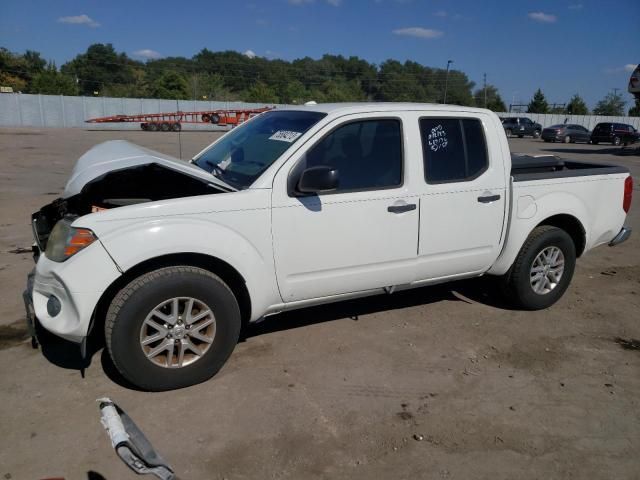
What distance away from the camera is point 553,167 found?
5.46 m

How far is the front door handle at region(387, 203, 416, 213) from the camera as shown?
12.9 ft

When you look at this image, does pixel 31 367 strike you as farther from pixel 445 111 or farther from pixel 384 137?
pixel 445 111

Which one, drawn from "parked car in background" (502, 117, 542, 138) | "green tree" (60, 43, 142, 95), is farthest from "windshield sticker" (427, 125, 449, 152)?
"green tree" (60, 43, 142, 95)

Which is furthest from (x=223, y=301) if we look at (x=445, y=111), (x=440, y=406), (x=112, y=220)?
Result: (x=445, y=111)

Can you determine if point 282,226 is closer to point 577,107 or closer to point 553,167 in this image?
point 553,167

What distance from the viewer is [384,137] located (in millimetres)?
4031

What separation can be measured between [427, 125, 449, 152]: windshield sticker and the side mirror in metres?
1.07

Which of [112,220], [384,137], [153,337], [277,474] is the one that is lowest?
[277,474]

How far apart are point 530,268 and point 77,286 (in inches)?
147

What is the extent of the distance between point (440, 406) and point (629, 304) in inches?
119

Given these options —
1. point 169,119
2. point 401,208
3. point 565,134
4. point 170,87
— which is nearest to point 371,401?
point 401,208

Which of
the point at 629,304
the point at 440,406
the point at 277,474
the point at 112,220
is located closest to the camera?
the point at 277,474

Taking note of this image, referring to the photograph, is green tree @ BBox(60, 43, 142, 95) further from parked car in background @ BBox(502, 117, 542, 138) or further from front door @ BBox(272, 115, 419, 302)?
front door @ BBox(272, 115, 419, 302)

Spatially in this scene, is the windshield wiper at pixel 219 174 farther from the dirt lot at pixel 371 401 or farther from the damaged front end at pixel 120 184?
the dirt lot at pixel 371 401
